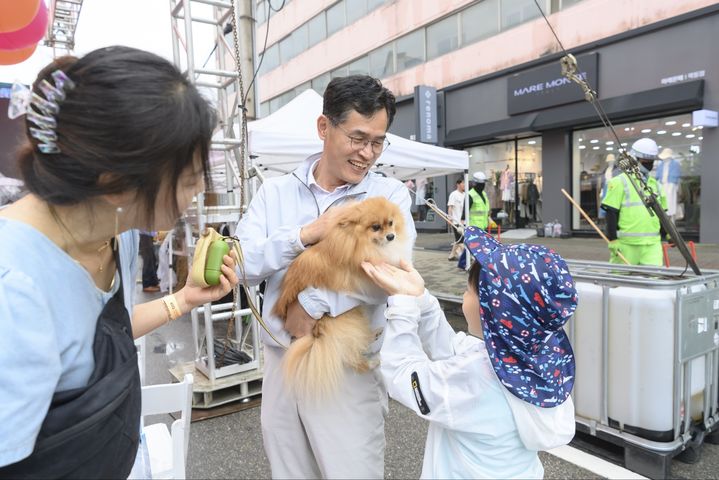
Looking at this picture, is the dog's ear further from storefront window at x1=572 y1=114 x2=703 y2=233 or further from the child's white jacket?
storefront window at x1=572 y1=114 x2=703 y2=233

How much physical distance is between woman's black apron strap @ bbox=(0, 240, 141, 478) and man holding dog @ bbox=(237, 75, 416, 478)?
54cm

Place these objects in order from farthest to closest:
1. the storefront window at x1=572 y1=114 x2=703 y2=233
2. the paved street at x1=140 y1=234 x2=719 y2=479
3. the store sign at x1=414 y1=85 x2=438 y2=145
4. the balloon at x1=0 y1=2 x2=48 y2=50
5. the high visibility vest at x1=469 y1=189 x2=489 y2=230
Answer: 1. the store sign at x1=414 y1=85 x2=438 y2=145
2. the storefront window at x1=572 y1=114 x2=703 y2=233
3. the high visibility vest at x1=469 y1=189 x2=489 y2=230
4. the balloon at x1=0 y1=2 x2=48 y2=50
5. the paved street at x1=140 y1=234 x2=719 y2=479

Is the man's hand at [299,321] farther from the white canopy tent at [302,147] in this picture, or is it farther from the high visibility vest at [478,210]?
the high visibility vest at [478,210]

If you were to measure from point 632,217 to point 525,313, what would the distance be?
163 inches

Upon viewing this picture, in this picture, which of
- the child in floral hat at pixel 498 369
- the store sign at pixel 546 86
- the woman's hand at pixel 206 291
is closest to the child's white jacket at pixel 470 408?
the child in floral hat at pixel 498 369

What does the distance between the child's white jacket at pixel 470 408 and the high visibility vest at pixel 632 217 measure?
3.94 meters

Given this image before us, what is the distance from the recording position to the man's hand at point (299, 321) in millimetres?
1539

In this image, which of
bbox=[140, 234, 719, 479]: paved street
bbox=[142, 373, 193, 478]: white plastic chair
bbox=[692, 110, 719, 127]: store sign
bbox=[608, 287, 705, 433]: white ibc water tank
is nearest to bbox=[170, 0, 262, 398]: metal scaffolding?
bbox=[140, 234, 719, 479]: paved street

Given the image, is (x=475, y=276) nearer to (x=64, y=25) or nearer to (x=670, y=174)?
(x=64, y=25)

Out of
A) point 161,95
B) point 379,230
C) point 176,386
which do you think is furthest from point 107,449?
point 379,230

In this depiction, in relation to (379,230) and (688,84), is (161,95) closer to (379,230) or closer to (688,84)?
(379,230)

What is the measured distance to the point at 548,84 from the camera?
11.7m

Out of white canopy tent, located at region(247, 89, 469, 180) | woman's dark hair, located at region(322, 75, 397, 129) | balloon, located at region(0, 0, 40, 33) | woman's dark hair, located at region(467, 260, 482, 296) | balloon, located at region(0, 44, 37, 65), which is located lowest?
woman's dark hair, located at region(467, 260, 482, 296)

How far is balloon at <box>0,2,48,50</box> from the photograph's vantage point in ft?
11.0
